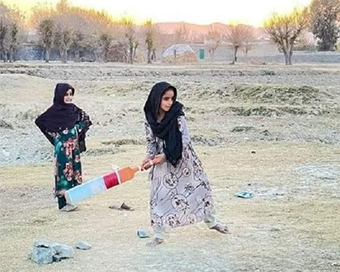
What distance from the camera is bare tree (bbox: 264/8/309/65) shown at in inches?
2327

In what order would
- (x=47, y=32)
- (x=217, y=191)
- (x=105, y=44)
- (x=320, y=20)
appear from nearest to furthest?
(x=217, y=191) → (x=47, y=32) → (x=320, y=20) → (x=105, y=44)

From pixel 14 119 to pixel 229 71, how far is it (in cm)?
2153

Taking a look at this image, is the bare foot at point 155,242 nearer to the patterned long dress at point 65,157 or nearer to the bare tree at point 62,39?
the patterned long dress at point 65,157

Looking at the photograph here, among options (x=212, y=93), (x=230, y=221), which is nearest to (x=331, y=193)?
(x=230, y=221)

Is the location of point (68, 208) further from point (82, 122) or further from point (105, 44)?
point (105, 44)

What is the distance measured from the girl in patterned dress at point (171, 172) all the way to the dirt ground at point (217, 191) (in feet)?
0.87

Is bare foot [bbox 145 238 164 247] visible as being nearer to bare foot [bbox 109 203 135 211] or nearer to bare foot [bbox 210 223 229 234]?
bare foot [bbox 210 223 229 234]

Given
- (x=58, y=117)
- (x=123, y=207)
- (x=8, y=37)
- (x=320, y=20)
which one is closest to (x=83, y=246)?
(x=123, y=207)

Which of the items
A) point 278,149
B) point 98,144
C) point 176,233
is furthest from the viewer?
point 98,144

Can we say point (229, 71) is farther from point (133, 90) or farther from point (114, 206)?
point (114, 206)

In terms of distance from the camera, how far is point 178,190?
5949 millimetres

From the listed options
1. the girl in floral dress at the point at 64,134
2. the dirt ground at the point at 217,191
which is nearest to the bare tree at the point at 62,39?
the dirt ground at the point at 217,191

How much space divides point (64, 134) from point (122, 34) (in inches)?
2963

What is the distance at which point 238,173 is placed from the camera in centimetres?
984
